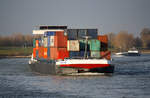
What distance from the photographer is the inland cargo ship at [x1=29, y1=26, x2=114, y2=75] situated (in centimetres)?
5009

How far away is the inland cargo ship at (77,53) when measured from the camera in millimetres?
50094

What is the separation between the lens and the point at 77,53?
52.8m

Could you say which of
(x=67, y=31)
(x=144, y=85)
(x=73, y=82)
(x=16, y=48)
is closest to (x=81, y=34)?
(x=67, y=31)

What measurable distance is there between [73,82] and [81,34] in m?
10.3

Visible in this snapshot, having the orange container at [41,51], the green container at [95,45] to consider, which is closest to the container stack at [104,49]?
the green container at [95,45]

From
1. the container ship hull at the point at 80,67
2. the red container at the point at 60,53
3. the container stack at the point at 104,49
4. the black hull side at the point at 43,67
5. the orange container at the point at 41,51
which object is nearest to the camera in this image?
the container ship hull at the point at 80,67

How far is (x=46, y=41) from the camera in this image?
191 feet

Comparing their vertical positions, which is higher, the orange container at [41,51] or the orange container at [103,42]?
the orange container at [103,42]

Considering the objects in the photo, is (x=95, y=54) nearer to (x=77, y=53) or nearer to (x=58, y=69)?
(x=77, y=53)

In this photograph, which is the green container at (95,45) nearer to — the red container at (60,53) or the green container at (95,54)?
the green container at (95,54)

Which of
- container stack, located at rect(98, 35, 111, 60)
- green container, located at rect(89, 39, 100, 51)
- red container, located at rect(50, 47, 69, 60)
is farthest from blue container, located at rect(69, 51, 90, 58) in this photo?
container stack, located at rect(98, 35, 111, 60)

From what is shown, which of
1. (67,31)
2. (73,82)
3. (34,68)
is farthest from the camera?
(34,68)

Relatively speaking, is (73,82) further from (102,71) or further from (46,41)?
(46,41)

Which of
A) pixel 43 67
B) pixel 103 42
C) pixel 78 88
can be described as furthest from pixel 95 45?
pixel 78 88
